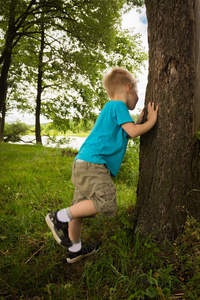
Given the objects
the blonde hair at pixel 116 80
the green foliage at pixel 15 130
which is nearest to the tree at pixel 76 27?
the blonde hair at pixel 116 80

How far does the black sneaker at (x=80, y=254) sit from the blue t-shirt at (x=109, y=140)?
2.50 ft

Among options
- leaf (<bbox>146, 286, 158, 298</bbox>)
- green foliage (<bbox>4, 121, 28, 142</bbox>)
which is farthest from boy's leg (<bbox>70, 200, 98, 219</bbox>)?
green foliage (<bbox>4, 121, 28, 142</bbox>)

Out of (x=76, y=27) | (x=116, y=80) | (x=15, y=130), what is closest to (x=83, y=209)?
(x=116, y=80)

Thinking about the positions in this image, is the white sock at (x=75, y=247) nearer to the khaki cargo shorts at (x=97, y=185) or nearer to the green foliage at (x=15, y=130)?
the khaki cargo shorts at (x=97, y=185)

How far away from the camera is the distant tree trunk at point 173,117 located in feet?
6.15

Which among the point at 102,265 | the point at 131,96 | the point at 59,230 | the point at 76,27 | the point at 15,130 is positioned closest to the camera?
the point at 102,265

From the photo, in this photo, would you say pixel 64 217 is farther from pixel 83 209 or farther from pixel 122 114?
pixel 122 114

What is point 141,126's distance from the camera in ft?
6.57

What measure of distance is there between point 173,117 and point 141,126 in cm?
28

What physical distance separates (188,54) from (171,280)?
1.82 meters

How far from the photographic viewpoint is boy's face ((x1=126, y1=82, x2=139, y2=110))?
2225 millimetres

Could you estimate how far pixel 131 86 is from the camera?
2.23 metres

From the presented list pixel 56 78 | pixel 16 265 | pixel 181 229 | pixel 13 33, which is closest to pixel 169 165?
pixel 181 229

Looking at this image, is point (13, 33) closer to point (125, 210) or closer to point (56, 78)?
point (56, 78)
